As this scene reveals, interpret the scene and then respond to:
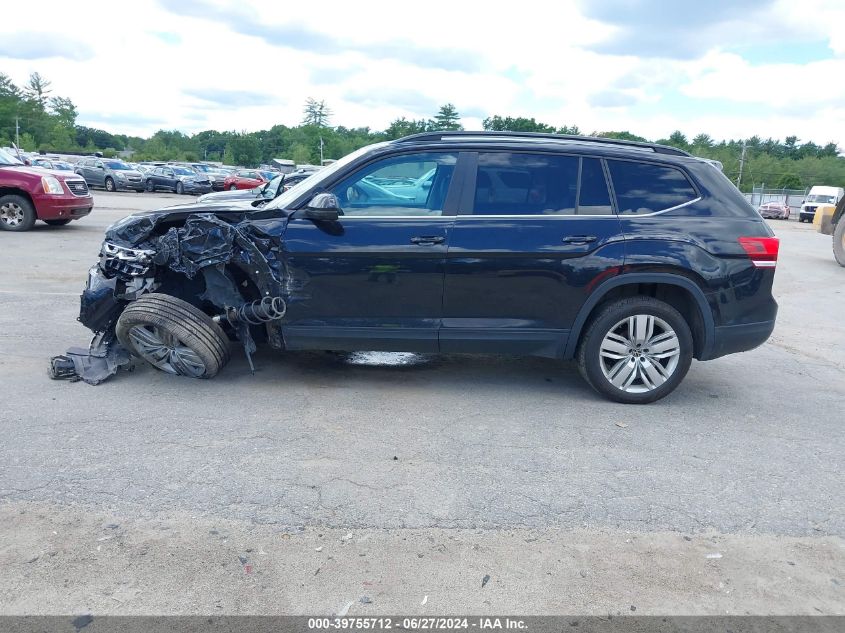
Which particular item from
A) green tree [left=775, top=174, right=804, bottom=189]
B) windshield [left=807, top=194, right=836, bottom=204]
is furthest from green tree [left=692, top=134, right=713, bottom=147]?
windshield [left=807, top=194, right=836, bottom=204]

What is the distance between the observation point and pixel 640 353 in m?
5.20

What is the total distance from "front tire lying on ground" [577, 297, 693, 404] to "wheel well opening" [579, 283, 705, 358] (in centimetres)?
6

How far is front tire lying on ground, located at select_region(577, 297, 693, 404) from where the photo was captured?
5141mm

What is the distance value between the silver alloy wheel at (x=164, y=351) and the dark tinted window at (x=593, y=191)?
9.99ft

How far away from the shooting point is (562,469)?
13.6 ft

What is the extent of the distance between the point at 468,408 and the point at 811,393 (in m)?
2.98

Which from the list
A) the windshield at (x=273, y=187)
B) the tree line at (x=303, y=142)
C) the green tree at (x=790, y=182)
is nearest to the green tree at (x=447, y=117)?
the tree line at (x=303, y=142)

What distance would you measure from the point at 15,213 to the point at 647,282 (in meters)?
12.8

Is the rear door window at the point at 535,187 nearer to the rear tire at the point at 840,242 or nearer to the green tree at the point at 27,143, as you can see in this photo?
the rear tire at the point at 840,242

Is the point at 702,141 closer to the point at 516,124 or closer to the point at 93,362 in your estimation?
the point at 516,124

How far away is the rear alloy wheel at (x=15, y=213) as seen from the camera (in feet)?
44.1

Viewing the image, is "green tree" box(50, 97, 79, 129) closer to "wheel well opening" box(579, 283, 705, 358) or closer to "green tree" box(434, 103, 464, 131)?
"green tree" box(434, 103, 464, 131)

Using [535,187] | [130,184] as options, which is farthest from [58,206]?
[130,184]

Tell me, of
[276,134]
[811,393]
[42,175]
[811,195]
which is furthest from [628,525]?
[276,134]
